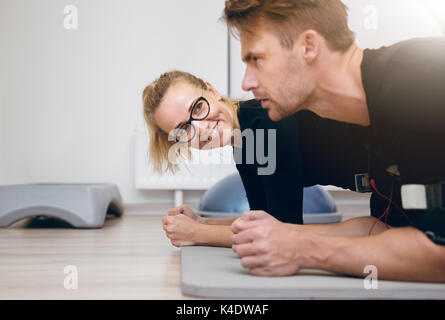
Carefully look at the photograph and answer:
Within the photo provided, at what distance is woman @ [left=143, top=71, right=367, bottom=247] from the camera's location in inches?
50.0

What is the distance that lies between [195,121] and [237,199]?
1108mm

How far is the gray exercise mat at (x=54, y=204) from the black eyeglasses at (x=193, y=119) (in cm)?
115

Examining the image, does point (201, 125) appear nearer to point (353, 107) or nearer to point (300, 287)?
point (353, 107)

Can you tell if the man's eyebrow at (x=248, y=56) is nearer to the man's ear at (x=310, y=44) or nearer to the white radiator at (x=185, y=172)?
the man's ear at (x=310, y=44)

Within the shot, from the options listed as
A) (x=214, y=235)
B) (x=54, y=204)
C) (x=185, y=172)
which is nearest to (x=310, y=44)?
(x=214, y=235)

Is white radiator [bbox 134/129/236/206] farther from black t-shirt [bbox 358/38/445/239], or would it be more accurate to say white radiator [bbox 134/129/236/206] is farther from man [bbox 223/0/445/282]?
black t-shirt [bbox 358/38/445/239]

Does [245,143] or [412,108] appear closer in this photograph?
[412,108]

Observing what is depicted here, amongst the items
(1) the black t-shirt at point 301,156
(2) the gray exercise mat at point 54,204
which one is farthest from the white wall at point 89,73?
(1) the black t-shirt at point 301,156

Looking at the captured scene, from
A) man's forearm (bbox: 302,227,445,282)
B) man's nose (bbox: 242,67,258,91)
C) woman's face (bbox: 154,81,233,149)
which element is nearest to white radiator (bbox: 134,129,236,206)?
woman's face (bbox: 154,81,233,149)

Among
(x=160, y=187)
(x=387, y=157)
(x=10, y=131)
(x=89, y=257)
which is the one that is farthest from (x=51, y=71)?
(x=387, y=157)

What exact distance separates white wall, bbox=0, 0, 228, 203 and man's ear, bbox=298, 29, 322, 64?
2357mm

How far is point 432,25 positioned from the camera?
3443 millimetres

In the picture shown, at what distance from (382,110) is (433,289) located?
0.37 meters

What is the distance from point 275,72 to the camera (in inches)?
39.4
